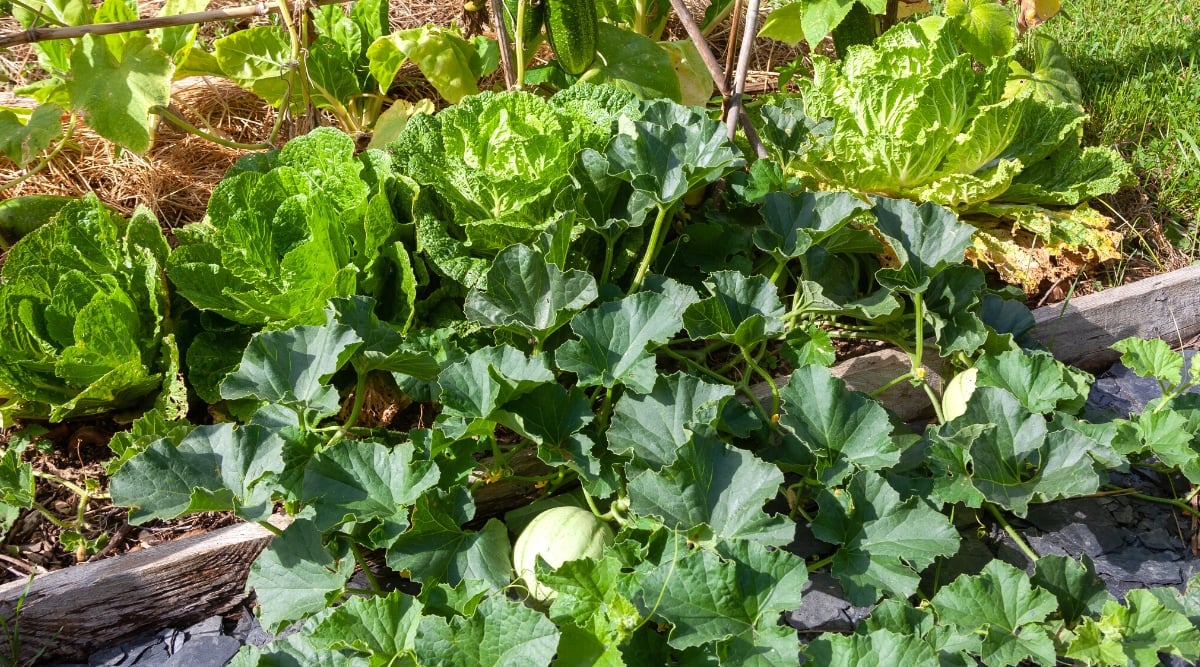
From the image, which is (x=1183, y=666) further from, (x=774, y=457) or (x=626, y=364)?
(x=626, y=364)

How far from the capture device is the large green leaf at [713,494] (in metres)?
1.60

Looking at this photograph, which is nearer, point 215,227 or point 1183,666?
point 1183,666

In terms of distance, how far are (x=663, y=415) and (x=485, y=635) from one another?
1.76 ft

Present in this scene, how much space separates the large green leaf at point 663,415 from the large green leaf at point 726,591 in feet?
0.83

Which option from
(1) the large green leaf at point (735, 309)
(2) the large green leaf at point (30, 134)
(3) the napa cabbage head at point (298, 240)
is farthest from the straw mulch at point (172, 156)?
(1) the large green leaf at point (735, 309)

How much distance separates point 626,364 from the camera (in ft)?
5.94

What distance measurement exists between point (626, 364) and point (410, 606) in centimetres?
60

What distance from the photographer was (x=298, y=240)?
6.73 feet

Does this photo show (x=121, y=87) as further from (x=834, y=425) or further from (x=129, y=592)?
(x=834, y=425)

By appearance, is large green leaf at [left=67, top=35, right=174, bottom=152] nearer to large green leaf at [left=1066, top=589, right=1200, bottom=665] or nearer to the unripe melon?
the unripe melon

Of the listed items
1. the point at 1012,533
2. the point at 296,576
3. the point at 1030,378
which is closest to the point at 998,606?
the point at 1012,533

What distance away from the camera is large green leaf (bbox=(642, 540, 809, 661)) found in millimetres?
1479

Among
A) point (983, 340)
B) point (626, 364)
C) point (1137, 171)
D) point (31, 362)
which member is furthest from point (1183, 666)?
point (31, 362)

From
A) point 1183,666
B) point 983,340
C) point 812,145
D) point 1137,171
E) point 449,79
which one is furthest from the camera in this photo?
point 1137,171
